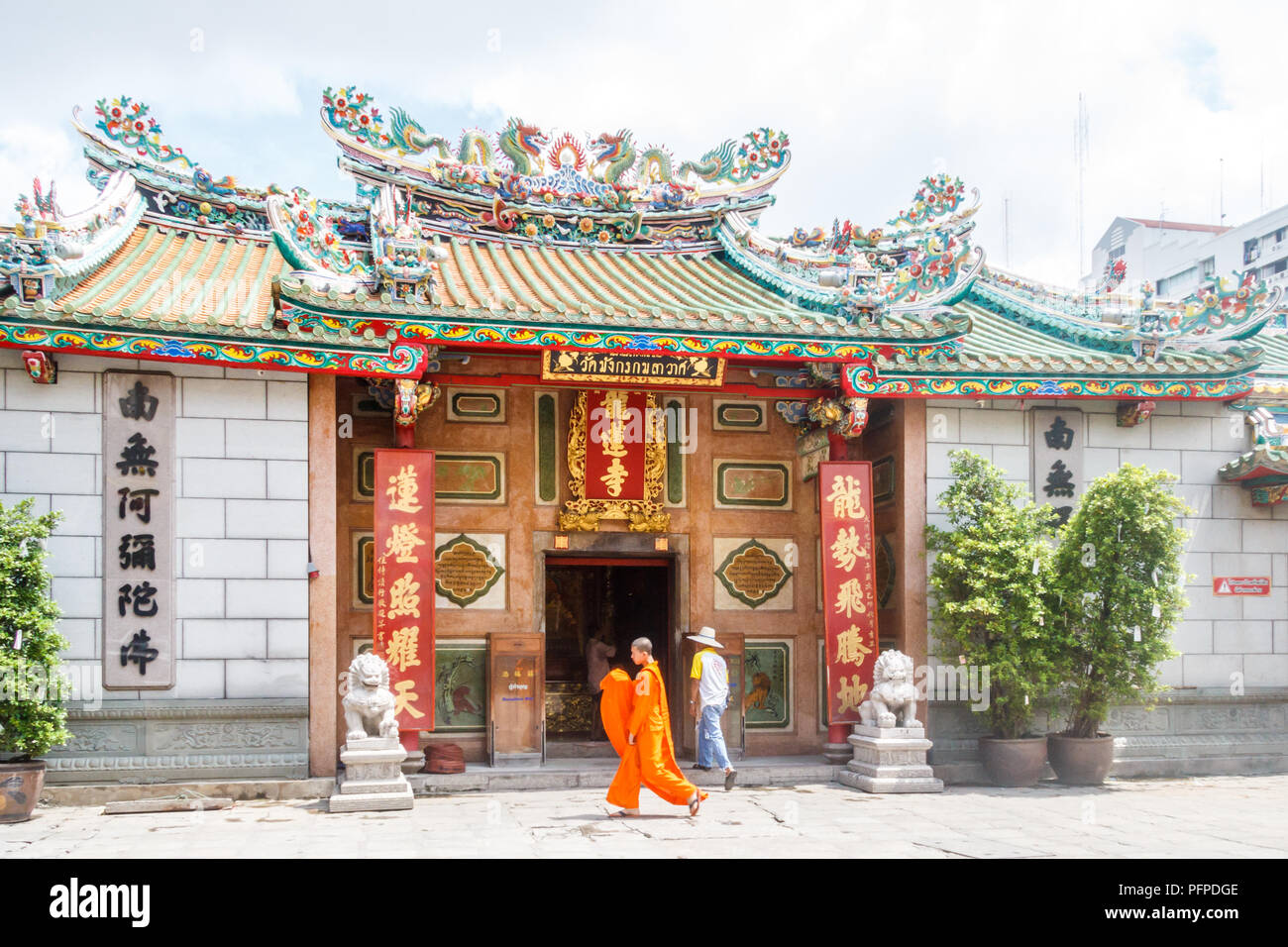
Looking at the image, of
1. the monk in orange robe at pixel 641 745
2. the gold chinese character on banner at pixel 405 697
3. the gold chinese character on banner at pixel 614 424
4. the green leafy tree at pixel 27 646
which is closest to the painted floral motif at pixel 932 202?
the gold chinese character on banner at pixel 614 424

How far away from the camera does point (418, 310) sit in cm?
946

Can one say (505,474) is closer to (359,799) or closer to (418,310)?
(418,310)

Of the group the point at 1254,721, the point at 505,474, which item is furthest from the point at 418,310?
the point at 1254,721

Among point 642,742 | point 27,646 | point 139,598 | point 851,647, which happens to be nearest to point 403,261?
point 139,598

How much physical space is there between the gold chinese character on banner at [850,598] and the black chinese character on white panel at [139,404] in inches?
228

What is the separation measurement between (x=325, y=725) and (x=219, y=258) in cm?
467

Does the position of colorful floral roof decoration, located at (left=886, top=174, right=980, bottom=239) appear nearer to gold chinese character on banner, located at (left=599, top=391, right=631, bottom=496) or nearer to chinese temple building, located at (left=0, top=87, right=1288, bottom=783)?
chinese temple building, located at (left=0, top=87, right=1288, bottom=783)

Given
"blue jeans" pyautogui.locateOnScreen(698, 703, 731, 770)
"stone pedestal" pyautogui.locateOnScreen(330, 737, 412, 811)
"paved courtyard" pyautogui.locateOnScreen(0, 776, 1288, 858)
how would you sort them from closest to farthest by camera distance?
"paved courtyard" pyautogui.locateOnScreen(0, 776, 1288, 858), "stone pedestal" pyautogui.locateOnScreen(330, 737, 412, 811), "blue jeans" pyautogui.locateOnScreen(698, 703, 731, 770)

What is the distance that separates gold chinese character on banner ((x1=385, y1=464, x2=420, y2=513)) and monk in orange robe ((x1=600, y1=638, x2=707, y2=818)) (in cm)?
233

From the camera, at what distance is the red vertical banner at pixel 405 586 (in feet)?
32.3

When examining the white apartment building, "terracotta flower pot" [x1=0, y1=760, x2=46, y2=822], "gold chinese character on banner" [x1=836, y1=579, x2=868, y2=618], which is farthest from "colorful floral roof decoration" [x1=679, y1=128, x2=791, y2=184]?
the white apartment building

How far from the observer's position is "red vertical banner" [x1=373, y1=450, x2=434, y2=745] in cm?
986

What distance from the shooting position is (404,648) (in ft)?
32.4

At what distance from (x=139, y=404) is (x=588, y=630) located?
579 cm
